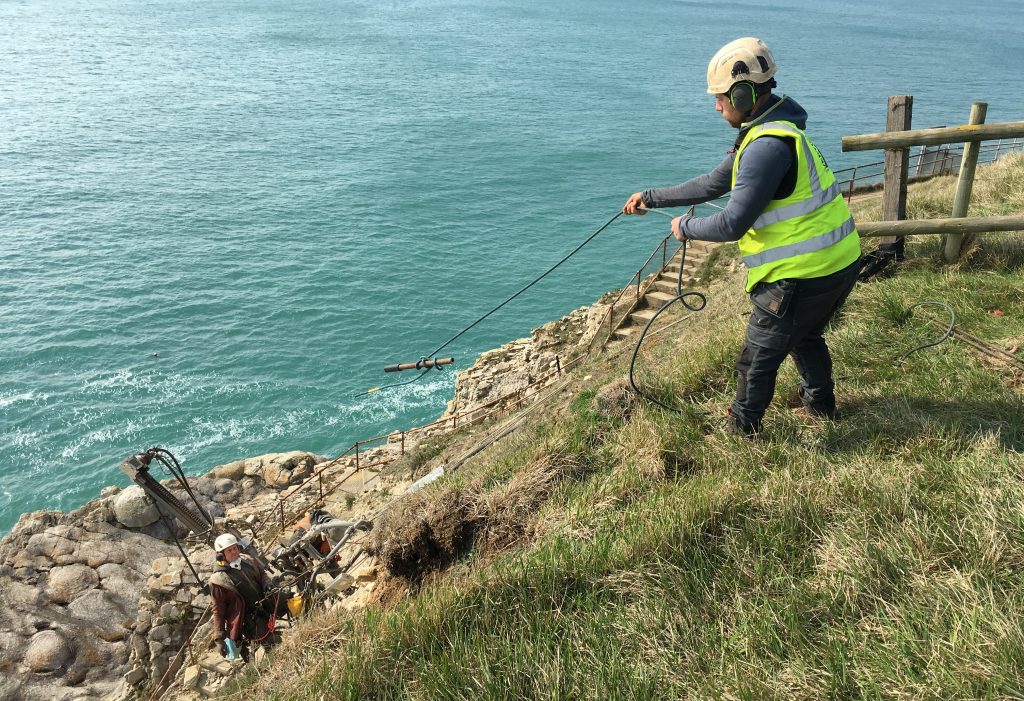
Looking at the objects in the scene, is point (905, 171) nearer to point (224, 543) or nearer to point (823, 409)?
point (823, 409)

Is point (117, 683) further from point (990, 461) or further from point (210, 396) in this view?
point (210, 396)

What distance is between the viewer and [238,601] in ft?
26.8

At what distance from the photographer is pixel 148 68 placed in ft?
238

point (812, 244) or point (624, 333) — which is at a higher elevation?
point (812, 244)

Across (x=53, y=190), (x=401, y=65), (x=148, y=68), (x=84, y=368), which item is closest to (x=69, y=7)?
(x=148, y=68)

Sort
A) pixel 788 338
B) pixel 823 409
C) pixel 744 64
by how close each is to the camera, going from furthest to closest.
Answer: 1. pixel 823 409
2. pixel 788 338
3. pixel 744 64

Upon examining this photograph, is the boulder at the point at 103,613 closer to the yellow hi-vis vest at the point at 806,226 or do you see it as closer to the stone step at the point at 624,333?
the stone step at the point at 624,333

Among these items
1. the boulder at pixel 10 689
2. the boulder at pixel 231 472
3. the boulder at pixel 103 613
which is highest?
the boulder at pixel 10 689

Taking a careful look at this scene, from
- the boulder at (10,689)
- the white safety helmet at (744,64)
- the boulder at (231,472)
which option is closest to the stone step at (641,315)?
the boulder at (231,472)

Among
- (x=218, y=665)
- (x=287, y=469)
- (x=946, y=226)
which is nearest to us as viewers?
(x=946, y=226)

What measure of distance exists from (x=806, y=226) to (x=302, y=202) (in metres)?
39.5

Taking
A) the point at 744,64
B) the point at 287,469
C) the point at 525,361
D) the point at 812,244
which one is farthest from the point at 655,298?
the point at 744,64

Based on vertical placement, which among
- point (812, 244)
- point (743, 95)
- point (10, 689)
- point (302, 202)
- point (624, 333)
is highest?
point (743, 95)

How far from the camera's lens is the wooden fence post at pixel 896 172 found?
8523 mm
